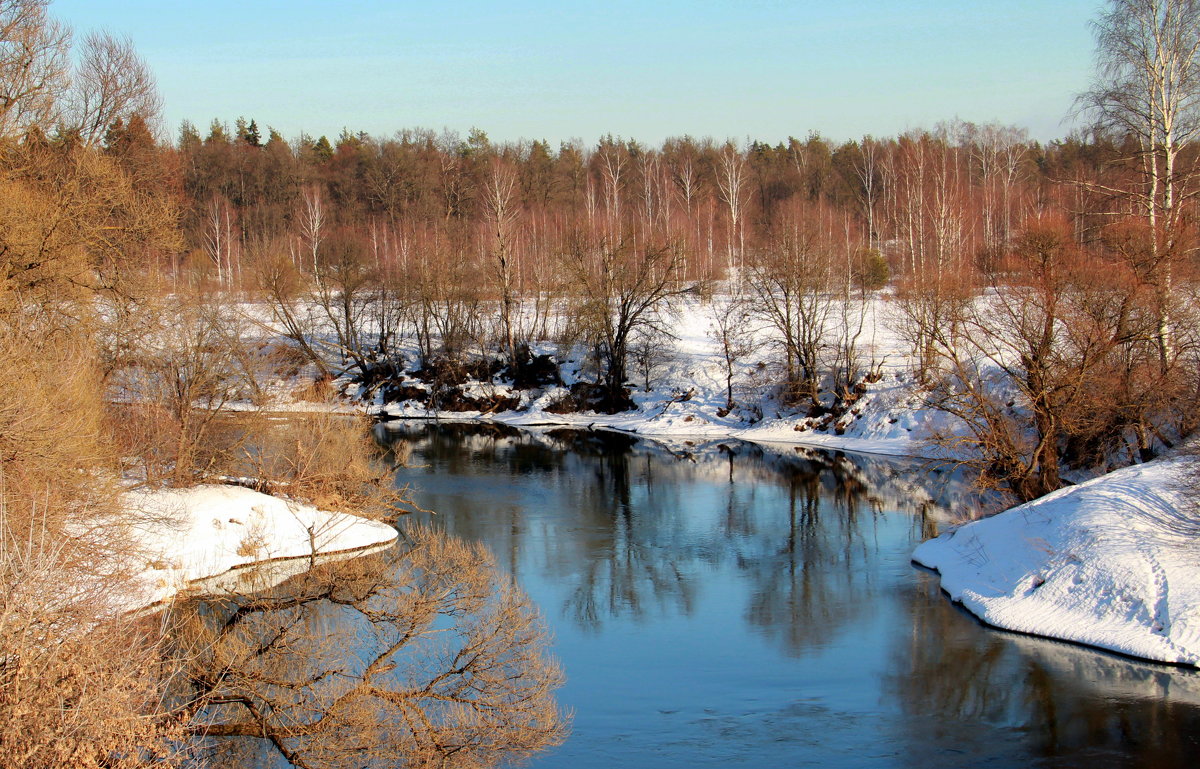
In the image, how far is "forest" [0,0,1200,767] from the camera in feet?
37.2

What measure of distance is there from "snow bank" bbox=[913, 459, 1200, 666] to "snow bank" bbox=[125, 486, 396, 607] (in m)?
12.2

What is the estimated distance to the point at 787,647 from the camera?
15.5 m

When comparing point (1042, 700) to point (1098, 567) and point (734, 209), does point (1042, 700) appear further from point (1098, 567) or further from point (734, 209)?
point (734, 209)

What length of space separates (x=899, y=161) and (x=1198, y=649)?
4062 centimetres

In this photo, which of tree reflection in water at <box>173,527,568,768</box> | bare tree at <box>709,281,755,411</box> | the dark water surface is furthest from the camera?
bare tree at <box>709,281,755,411</box>

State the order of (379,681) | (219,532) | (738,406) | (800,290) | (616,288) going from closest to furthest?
(379,681), (219,532), (800,290), (738,406), (616,288)

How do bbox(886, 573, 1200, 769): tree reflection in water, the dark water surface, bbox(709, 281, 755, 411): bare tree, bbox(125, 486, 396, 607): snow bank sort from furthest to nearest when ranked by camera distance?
bbox(709, 281, 755, 411): bare tree < bbox(125, 486, 396, 607): snow bank < the dark water surface < bbox(886, 573, 1200, 769): tree reflection in water

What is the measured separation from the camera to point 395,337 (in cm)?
4959

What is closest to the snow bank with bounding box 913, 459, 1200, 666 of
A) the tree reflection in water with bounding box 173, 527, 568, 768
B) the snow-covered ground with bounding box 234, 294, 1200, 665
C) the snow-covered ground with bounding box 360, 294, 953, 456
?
the snow-covered ground with bounding box 234, 294, 1200, 665

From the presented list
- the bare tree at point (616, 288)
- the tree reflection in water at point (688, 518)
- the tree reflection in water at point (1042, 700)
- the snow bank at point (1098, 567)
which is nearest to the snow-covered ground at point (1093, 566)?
the snow bank at point (1098, 567)

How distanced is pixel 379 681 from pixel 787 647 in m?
6.83

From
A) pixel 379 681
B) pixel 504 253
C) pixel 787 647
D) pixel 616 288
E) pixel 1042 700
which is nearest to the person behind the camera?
pixel 379 681

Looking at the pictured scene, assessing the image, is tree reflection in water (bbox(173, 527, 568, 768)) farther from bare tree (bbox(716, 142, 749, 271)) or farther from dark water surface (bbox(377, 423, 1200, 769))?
bare tree (bbox(716, 142, 749, 271))

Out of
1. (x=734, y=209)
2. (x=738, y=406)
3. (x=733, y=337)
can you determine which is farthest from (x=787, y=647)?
(x=734, y=209)
